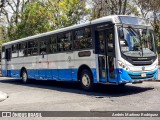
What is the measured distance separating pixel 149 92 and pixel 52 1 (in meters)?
19.5

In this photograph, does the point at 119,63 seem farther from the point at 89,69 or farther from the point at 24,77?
the point at 24,77

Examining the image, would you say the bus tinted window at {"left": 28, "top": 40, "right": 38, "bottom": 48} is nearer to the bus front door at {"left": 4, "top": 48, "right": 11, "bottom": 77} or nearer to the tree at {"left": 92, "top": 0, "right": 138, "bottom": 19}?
the bus front door at {"left": 4, "top": 48, "right": 11, "bottom": 77}

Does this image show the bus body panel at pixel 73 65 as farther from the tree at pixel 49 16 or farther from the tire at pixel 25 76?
the tree at pixel 49 16

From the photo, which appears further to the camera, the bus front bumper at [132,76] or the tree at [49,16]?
the tree at [49,16]

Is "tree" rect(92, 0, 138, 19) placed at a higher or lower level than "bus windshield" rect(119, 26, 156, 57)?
higher

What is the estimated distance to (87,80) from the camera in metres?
13.3

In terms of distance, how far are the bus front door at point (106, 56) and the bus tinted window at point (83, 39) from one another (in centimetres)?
61

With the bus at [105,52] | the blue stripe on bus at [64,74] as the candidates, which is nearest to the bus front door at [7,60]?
the blue stripe on bus at [64,74]

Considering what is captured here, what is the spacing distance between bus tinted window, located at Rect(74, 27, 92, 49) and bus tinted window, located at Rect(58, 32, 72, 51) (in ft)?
1.85

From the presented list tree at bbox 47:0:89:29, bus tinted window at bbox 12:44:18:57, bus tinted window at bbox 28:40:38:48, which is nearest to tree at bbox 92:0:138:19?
tree at bbox 47:0:89:29

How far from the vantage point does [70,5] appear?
29.6m

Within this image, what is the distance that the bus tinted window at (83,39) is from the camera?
43.0 feet

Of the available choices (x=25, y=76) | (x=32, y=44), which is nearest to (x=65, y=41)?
(x=32, y=44)

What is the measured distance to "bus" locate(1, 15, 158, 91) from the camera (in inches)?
460
